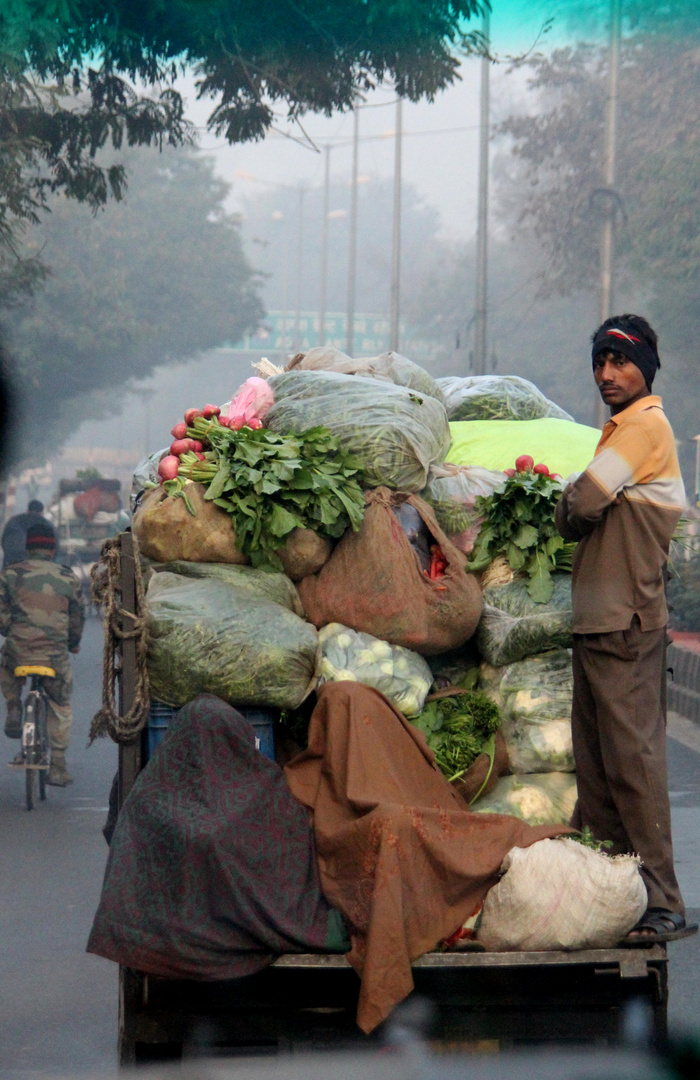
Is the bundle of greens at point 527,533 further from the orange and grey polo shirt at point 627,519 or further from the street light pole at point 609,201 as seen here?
the street light pole at point 609,201

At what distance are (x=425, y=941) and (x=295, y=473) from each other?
180 cm

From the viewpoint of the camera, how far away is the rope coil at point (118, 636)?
427 cm

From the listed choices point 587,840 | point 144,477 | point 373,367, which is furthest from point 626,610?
point 144,477

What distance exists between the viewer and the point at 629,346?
14.2 feet

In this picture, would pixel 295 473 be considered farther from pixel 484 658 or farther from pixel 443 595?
pixel 484 658

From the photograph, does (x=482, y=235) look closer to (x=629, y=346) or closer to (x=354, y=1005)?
(x=629, y=346)

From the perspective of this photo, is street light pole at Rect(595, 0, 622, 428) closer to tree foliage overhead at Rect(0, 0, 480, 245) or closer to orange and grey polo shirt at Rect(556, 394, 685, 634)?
tree foliage overhead at Rect(0, 0, 480, 245)

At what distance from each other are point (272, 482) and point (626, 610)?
1.34 meters

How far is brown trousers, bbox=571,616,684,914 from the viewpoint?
13.7 ft

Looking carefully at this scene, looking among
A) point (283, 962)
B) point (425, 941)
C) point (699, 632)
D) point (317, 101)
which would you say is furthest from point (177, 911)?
point (699, 632)

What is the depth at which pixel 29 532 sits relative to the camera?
1023 centimetres

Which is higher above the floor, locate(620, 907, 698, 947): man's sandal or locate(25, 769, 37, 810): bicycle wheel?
locate(620, 907, 698, 947): man's sandal

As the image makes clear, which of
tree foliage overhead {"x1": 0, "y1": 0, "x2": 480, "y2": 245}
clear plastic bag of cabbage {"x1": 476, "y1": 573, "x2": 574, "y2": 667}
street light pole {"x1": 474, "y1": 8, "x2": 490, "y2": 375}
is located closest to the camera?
clear plastic bag of cabbage {"x1": 476, "y1": 573, "x2": 574, "y2": 667}

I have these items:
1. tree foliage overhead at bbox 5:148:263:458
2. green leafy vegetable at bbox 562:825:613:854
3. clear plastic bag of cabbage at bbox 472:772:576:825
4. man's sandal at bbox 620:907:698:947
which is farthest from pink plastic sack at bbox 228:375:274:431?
tree foliage overhead at bbox 5:148:263:458
